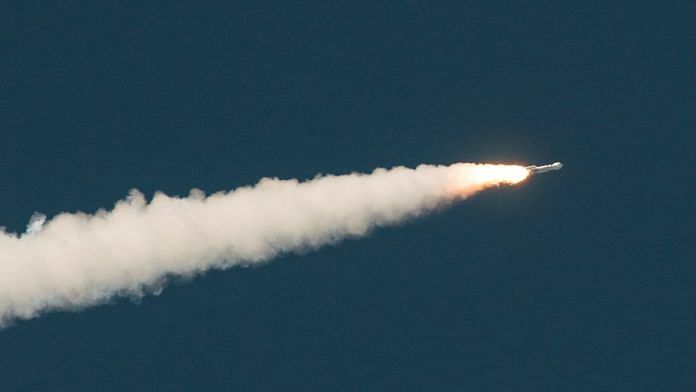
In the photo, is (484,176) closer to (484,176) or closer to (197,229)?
(484,176)

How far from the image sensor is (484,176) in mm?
172500

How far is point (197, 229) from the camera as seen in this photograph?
165750 millimetres

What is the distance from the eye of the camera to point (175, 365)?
607ft

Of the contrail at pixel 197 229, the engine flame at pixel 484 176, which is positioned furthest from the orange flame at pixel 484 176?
the contrail at pixel 197 229

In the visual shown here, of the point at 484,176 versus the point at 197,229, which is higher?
the point at 484,176

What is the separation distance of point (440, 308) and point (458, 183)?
2509 centimetres

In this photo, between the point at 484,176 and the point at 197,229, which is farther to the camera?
the point at 484,176

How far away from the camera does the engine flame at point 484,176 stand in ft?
562

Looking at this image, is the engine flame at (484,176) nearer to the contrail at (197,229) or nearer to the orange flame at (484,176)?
the orange flame at (484,176)

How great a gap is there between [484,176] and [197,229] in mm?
32074

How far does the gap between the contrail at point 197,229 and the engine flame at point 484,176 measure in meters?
0.11

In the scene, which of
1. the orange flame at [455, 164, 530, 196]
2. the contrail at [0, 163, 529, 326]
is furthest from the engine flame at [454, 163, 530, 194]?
the contrail at [0, 163, 529, 326]

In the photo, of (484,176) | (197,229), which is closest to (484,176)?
(484,176)

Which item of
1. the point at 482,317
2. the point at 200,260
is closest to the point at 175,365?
the point at 200,260
